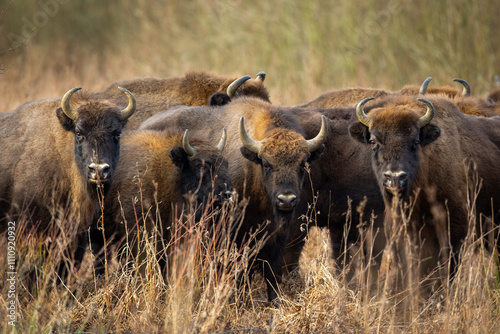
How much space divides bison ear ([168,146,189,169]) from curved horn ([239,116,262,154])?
0.66 meters

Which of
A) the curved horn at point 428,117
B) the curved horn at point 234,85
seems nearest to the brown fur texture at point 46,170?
the curved horn at point 234,85

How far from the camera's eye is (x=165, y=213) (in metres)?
7.51

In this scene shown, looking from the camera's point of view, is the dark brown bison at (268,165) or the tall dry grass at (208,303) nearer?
the tall dry grass at (208,303)

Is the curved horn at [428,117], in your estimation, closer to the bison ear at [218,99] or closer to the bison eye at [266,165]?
the bison eye at [266,165]

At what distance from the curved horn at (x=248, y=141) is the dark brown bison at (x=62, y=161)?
1.21 metres

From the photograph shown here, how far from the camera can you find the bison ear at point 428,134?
739 centimetres

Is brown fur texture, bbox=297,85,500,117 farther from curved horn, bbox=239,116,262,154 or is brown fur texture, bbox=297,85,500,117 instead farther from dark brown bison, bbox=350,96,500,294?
curved horn, bbox=239,116,262,154

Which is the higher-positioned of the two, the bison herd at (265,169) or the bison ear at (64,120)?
the bison ear at (64,120)

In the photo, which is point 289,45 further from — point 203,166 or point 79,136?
point 79,136

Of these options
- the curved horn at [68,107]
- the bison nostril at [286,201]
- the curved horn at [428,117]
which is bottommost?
the bison nostril at [286,201]

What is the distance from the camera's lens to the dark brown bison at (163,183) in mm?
7336

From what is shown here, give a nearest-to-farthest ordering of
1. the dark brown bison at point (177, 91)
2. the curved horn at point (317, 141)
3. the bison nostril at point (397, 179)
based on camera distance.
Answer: the bison nostril at point (397, 179) < the curved horn at point (317, 141) < the dark brown bison at point (177, 91)

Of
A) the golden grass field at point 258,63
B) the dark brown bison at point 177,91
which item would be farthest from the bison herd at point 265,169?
the dark brown bison at point 177,91

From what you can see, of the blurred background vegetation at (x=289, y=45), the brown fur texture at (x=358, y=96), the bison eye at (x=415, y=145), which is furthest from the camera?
the blurred background vegetation at (x=289, y=45)
